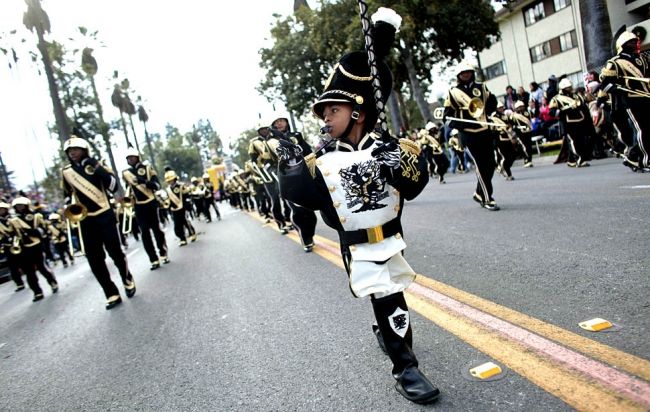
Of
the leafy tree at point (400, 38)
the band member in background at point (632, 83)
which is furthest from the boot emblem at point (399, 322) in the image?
the leafy tree at point (400, 38)

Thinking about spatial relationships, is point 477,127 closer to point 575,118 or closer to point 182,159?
point 575,118

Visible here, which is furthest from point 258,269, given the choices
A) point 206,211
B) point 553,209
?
point 206,211

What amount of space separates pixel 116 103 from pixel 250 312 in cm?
4787

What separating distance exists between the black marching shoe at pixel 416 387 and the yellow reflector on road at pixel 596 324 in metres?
1.11

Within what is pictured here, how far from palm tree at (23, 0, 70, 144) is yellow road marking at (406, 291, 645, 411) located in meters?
22.4

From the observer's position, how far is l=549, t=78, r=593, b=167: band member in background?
452 inches

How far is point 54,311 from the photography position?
26.8 feet

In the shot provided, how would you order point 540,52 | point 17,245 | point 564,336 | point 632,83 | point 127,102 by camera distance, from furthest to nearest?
point 127,102 → point 540,52 → point 17,245 → point 632,83 → point 564,336

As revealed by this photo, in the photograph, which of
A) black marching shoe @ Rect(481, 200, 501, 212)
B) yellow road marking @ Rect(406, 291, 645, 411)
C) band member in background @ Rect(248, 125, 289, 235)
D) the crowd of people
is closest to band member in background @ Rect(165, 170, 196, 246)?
the crowd of people

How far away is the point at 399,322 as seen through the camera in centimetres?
275

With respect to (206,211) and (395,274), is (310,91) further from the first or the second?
(395,274)

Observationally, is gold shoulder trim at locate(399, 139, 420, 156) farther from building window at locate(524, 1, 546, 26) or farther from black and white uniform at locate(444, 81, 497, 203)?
building window at locate(524, 1, 546, 26)

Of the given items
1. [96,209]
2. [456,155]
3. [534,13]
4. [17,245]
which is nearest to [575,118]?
[456,155]

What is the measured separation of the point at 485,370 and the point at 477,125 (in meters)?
5.86
